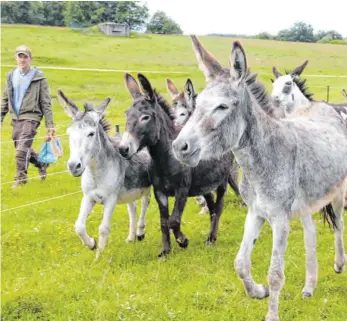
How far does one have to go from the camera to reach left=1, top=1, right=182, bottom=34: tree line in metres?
22.2

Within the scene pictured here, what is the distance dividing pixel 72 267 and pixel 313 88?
24.9m

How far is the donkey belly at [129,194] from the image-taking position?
22.5ft

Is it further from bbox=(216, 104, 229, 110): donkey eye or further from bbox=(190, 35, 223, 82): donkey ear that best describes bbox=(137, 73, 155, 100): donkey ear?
bbox=(216, 104, 229, 110): donkey eye

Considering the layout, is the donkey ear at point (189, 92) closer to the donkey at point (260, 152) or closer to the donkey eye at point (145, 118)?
the donkey eye at point (145, 118)

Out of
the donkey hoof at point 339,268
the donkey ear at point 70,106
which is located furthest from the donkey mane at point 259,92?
the donkey ear at point 70,106

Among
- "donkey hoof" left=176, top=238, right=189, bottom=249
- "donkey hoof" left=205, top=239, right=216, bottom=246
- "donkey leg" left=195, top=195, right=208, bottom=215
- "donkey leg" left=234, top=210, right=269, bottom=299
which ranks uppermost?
"donkey leg" left=234, top=210, right=269, bottom=299

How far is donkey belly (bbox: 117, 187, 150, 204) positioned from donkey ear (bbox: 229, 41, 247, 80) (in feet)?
10.7

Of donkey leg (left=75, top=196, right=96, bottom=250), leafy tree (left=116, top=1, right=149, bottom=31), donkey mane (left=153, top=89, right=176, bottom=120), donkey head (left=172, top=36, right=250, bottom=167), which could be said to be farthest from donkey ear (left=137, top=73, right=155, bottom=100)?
leafy tree (left=116, top=1, right=149, bottom=31)

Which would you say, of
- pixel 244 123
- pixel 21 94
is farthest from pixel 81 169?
pixel 21 94

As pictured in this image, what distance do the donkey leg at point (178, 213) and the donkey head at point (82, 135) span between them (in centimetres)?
124

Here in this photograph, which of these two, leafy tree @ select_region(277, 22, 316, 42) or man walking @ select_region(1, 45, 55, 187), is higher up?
leafy tree @ select_region(277, 22, 316, 42)

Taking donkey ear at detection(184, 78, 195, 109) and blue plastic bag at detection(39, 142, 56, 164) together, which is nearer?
donkey ear at detection(184, 78, 195, 109)

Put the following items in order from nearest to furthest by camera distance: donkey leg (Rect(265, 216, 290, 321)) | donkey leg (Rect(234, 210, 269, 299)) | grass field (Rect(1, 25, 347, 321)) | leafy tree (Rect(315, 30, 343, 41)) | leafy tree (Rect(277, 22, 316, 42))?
donkey leg (Rect(265, 216, 290, 321)) → donkey leg (Rect(234, 210, 269, 299)) → grass field (Rect(1, 25, 347, 321)) → leafy tree (Rect(277, 22, 316, 42)) → leafy tree (Rect(315, 30, 343, 41))

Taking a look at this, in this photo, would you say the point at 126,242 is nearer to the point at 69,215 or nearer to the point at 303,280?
the point at 69,215
